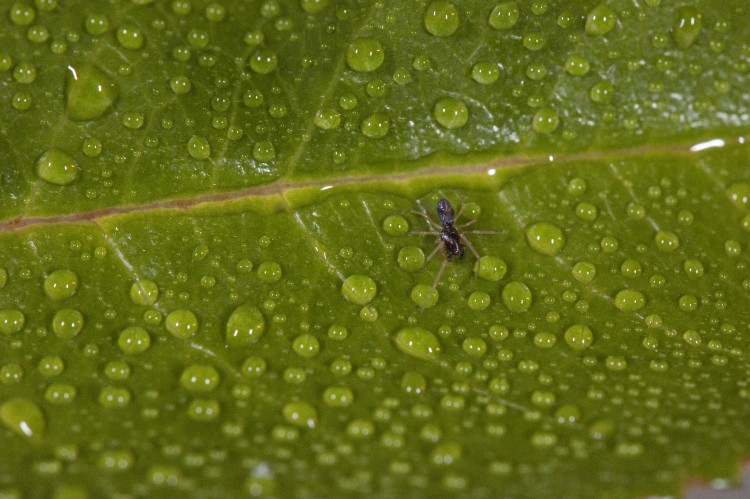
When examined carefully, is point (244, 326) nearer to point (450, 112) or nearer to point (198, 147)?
point (198, 147)

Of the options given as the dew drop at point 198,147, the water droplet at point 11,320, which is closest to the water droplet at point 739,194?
the dew drop at point 198,147

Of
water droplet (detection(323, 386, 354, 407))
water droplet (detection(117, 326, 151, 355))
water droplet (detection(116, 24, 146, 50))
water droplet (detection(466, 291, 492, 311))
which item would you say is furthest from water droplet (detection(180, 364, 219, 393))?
water droplet (detection(116, 24, 146, 50))

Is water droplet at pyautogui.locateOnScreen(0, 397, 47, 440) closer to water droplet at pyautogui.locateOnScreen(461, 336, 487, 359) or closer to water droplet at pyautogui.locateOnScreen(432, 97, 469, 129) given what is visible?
water droplet at pyautogui.locateOnScreen(461, 336, 487, 359)

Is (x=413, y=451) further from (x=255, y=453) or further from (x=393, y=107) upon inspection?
(x=393, y=107)

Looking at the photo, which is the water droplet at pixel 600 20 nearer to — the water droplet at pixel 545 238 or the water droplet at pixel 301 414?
the water droplet at pixel 545 238

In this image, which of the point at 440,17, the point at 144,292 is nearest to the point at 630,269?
the point at 440,17

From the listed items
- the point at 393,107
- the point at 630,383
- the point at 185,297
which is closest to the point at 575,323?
the point at 630,383
